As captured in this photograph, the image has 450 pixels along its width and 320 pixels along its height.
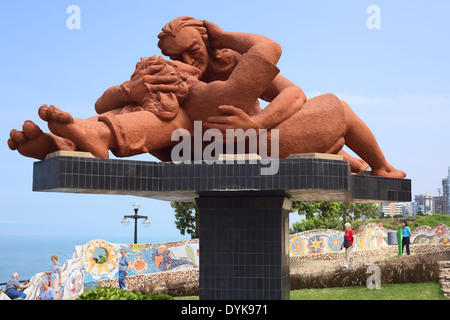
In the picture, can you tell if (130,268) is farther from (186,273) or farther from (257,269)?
(257,269)

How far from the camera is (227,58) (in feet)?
35.2

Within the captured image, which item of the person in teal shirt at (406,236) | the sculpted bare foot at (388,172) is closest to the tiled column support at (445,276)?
the person in teal shirt at (406,236)

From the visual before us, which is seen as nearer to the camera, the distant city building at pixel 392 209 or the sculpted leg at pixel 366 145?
the sculpted leg at pixel 366 145

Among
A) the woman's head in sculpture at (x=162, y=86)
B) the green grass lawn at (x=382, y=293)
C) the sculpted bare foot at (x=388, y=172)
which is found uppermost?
the woman's head in sculpture at (x=162, y=86)

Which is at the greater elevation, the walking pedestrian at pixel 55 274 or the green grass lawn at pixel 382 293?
the walking pedestrian at pixel 55 274

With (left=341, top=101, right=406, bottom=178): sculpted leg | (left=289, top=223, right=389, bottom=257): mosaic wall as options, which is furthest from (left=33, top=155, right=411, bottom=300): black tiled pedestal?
(left=289, top=223, right=389, bottom=257): mosaic wall

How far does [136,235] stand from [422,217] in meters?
21.8

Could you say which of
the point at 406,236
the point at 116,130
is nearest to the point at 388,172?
the point at 116,130

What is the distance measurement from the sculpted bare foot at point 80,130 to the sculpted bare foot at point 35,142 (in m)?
0.13

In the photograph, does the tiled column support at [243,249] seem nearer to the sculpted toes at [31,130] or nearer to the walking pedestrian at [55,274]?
the sculpted toes at [31,130]

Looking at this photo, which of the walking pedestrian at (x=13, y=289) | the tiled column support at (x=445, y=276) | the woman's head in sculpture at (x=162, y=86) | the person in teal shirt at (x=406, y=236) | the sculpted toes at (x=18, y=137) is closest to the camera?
the sculpted toes at (x=18, y=137)

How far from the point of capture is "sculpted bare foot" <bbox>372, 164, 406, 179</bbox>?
35.8ft

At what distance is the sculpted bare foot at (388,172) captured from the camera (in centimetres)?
1090
